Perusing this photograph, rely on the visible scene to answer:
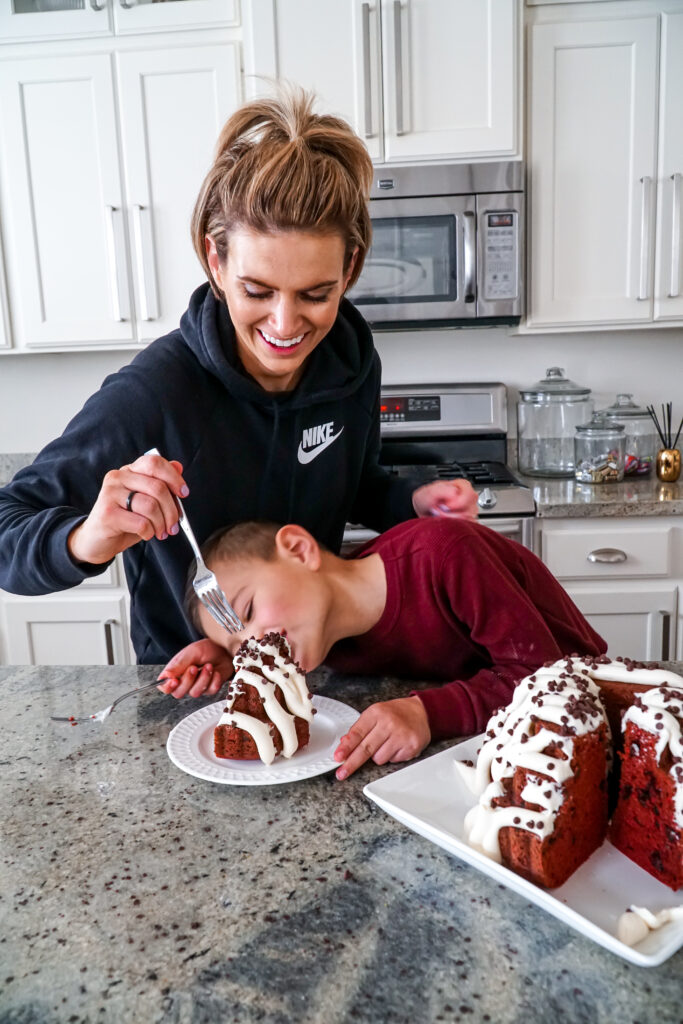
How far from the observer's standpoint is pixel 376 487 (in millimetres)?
1720

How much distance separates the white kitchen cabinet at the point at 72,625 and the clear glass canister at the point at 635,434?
1717 mm

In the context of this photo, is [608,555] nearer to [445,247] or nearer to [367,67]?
[445,247]

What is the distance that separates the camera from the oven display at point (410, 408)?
2.89m

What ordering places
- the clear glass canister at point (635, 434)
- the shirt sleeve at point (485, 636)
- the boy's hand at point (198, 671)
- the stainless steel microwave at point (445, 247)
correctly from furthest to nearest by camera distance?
the clear glass canister at point (635, 434)
the stainless steel microwave at point (445, 247)
the boy's hand at point (198, 671)
the shirt sleeve at point (485, 636)

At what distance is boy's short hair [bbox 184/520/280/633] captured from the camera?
4.08 ft

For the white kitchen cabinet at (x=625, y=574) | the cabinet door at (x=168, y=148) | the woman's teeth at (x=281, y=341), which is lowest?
the white kitchen cabinet at (x=625, y=574)

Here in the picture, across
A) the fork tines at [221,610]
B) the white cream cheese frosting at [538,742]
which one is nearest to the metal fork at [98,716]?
the fork tines at [221,610]

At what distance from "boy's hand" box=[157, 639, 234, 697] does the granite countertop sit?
0.18 meters

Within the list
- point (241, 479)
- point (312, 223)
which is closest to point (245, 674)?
point (241, 479)

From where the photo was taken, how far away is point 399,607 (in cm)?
127

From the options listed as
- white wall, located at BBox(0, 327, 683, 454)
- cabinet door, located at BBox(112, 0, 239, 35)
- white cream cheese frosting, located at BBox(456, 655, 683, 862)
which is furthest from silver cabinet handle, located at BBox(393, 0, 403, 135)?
white cream cheese frosting, located at BBox(456, 655, 683, 862)

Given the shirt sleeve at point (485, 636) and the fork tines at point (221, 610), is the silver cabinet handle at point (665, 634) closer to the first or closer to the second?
the shirt sleeve at point (485, 636)

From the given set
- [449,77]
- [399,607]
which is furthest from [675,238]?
[399,607]

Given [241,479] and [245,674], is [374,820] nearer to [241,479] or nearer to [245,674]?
[245,674]
